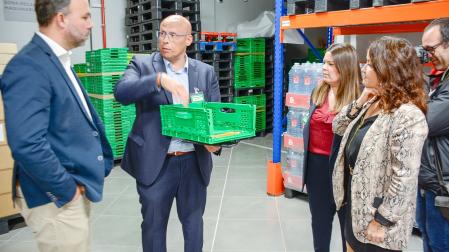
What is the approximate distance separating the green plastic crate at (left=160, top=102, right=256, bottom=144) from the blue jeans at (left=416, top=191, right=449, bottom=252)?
123cm

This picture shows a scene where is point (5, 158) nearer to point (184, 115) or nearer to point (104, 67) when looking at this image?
point (104, 67)

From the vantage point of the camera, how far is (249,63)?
8891 millimetres

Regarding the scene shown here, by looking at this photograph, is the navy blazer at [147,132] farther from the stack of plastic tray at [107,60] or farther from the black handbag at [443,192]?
the stack of plastic tray at [107,60]

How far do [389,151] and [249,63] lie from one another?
23.8 ft

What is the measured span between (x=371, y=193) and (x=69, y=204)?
4.84 ft

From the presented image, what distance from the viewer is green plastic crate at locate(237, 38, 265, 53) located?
8.72 metres

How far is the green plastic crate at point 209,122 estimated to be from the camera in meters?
2.05

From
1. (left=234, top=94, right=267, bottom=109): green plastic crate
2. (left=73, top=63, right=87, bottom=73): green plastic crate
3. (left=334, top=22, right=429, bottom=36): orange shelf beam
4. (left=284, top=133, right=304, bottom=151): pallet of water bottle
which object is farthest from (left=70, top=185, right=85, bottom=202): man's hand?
(left=234, top=94, right=267, bottom=109): green plastic crate

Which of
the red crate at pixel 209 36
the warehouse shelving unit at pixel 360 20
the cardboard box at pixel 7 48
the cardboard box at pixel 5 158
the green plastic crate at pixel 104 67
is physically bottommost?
the cardboard box at pixel 5 158

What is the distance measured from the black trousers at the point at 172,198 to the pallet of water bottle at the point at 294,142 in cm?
223

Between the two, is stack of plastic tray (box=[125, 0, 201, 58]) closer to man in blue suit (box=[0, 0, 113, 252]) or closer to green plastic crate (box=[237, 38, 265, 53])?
green plastic crate (box=[237, 38, 265, 53])

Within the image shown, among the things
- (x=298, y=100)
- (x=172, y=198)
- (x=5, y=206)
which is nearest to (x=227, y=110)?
(x=172, y=198)

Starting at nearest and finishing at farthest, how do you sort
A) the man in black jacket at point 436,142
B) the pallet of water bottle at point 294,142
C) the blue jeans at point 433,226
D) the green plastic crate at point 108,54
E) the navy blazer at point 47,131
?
1. the navy blazer at point 47,131
2. the man in black jacket at point 436,142
3. the blue jeans at point 433,226
4. the pallet of water bottle at point 294,142
5. the green plastic crate at point 108,54

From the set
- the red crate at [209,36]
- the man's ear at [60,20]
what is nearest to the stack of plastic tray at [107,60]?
the red crate at [209,36]
